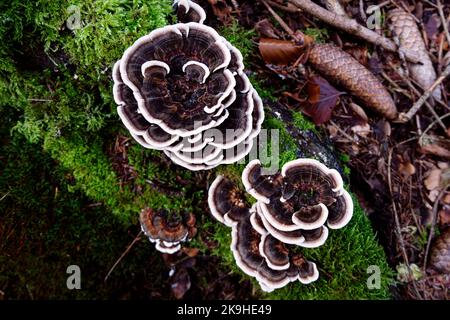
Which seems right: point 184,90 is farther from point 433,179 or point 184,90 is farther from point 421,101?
point 433,179

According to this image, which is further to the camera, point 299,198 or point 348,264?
point 348,264

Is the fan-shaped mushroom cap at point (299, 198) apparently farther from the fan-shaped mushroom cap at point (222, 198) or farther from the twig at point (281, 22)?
the twig at point (281, 22)

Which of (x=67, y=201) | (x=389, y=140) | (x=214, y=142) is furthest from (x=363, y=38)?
(x=67, y=201)

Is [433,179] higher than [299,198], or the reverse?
[299,198]

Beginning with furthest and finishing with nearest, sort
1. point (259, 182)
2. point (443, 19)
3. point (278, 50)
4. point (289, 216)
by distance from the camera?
point (443, 19)
point (278, 50)
point (259, 182)
point (289, 216)

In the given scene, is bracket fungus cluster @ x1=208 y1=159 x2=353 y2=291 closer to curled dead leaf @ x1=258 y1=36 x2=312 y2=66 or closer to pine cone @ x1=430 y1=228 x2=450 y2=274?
curled dead leaf @ x1=258 y1=36 x2=312 y2=66

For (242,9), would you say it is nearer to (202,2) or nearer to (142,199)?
(202,2)

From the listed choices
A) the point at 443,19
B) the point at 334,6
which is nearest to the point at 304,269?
the point at 334,6
